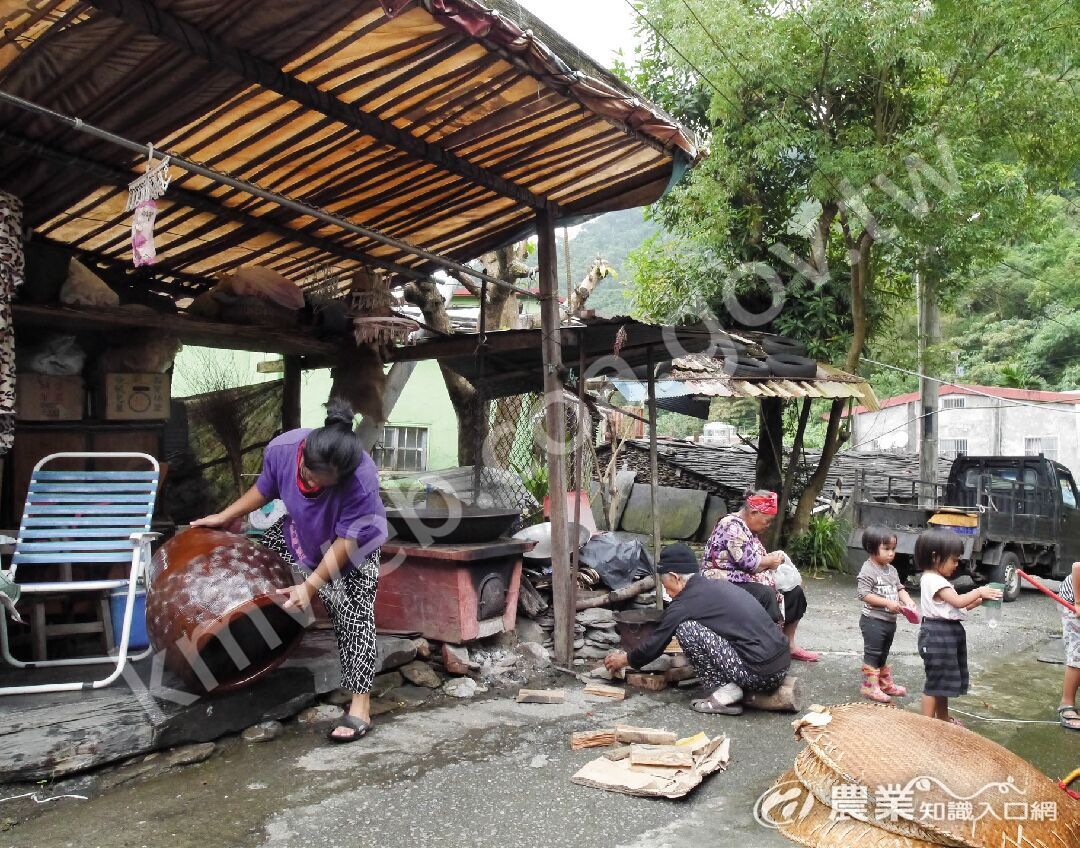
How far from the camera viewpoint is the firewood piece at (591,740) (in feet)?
14.7

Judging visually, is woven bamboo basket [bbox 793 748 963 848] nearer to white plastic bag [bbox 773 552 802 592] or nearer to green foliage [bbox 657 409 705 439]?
white plastic bag [bbox 773 552 802 592]

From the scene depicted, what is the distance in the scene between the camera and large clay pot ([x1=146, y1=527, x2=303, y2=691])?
4094 millimetres

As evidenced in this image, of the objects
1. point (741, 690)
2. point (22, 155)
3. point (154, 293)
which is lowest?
point (741, 690)

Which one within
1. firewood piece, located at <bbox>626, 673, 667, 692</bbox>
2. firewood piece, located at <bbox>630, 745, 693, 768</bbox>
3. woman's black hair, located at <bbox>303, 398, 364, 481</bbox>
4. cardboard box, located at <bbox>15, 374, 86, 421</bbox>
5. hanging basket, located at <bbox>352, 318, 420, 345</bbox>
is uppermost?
hanging basket, located at <bbox>352, 318, 420, 345</bbox>

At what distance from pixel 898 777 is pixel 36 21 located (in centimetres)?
492

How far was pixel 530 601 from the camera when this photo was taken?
6.86 meters

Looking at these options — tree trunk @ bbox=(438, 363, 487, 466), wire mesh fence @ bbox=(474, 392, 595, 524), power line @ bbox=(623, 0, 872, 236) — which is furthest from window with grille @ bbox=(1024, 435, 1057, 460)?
tree trunk @ bbox=(438, 363, 487, 466)

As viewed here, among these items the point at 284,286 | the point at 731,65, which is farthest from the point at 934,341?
the point at 284,286

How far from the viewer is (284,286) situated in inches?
267

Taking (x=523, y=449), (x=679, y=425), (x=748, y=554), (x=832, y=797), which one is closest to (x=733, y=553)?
(x=748, y=554)

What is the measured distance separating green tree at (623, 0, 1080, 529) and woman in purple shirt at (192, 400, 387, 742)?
9132mm

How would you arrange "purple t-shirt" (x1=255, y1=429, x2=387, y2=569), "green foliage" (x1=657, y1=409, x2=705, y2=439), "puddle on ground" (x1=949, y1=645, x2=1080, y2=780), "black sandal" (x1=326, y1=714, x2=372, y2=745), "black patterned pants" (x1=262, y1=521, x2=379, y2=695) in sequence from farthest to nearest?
"green foliage" (x1=657, y1=409, x2=705, y2=439) → "puddle on ground" (x1=949, y1=645, x2=1080, y2=780) → "black patterned pants" (x1=262, y1=521, x2=379, y2=695) → "black sandal" (x1=326, y1=714, x2=372, y2=745) → "purple t-shirt" (x1=255, y1=429, x2=387, y2=569)

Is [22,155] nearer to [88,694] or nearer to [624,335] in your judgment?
[88,694]

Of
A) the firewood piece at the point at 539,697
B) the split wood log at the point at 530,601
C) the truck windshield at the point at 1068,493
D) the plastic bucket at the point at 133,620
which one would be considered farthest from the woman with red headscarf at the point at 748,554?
the truck windshield at the point at 1068,493
